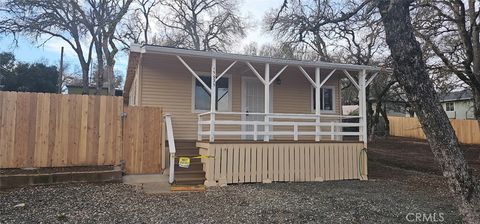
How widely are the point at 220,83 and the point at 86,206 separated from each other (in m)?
5.90

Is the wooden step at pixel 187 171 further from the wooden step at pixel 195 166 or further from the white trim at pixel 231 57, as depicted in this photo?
the white trim at pixel 231 57

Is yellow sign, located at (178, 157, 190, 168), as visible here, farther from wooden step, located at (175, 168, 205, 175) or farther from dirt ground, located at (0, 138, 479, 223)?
dirt ground, located at (0, 138, 479, 223)

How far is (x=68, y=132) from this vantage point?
7.69m

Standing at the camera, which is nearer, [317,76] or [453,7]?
[317,76]

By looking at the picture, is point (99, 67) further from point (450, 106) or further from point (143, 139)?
point (450, 106)

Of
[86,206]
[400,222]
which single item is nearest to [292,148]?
[400,222]

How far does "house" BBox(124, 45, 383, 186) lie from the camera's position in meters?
8.43

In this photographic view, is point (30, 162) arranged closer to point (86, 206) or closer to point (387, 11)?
point (86, 206)

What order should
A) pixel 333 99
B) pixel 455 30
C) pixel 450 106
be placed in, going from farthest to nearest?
pixel 450 106
pixel 455 30
pixel 333 99

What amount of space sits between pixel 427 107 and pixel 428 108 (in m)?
0.02

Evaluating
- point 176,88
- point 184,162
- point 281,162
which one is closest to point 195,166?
point 184,162

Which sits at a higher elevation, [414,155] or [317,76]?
[317,76]

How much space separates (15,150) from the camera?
7234 mm

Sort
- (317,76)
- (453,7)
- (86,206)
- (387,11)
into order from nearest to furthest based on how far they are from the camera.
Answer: (387,11)
(86,206)
(317,76)
(453,7)
